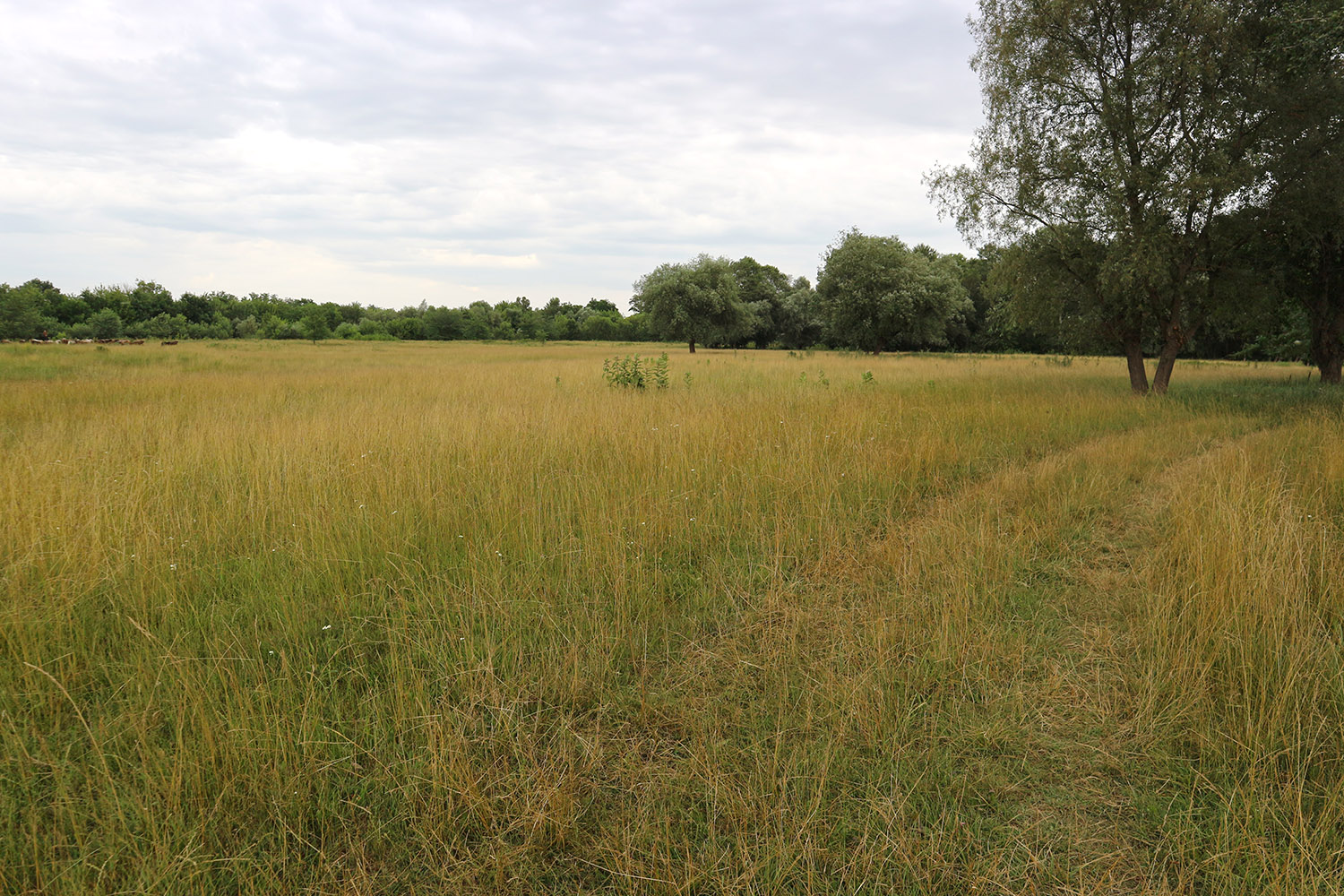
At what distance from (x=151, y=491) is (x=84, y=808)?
3.96 metres

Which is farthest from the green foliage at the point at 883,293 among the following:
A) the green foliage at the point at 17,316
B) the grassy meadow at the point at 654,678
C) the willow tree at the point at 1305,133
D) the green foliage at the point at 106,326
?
the green foliage at the point at 106,326

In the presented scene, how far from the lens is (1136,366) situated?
15602mm

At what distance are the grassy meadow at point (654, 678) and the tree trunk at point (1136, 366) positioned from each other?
34.9ft

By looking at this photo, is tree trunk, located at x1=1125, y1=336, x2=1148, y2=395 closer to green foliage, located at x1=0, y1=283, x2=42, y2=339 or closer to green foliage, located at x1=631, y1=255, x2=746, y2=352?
green foliage, located at x1=631, y1=255, x2=746, y2=352

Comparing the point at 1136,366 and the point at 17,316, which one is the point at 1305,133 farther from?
the point at 17,316

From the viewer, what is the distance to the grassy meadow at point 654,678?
2105 millimetres

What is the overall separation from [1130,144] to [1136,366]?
5.33m

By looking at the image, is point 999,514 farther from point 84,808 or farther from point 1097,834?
point 84,808

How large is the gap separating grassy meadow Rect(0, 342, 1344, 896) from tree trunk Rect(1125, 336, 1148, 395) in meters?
10.6

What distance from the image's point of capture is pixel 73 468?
5.72 meters

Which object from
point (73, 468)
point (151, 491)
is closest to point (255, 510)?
point (151, 491)

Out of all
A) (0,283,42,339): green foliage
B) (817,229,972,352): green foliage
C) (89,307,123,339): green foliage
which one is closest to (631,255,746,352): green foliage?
(817,229,972,352): green foliage

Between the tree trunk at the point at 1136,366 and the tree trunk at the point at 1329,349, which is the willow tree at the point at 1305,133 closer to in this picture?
the tree trunk at the point at 1329,349

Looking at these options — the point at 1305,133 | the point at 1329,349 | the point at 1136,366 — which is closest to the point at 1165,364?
the point at 1136,366
